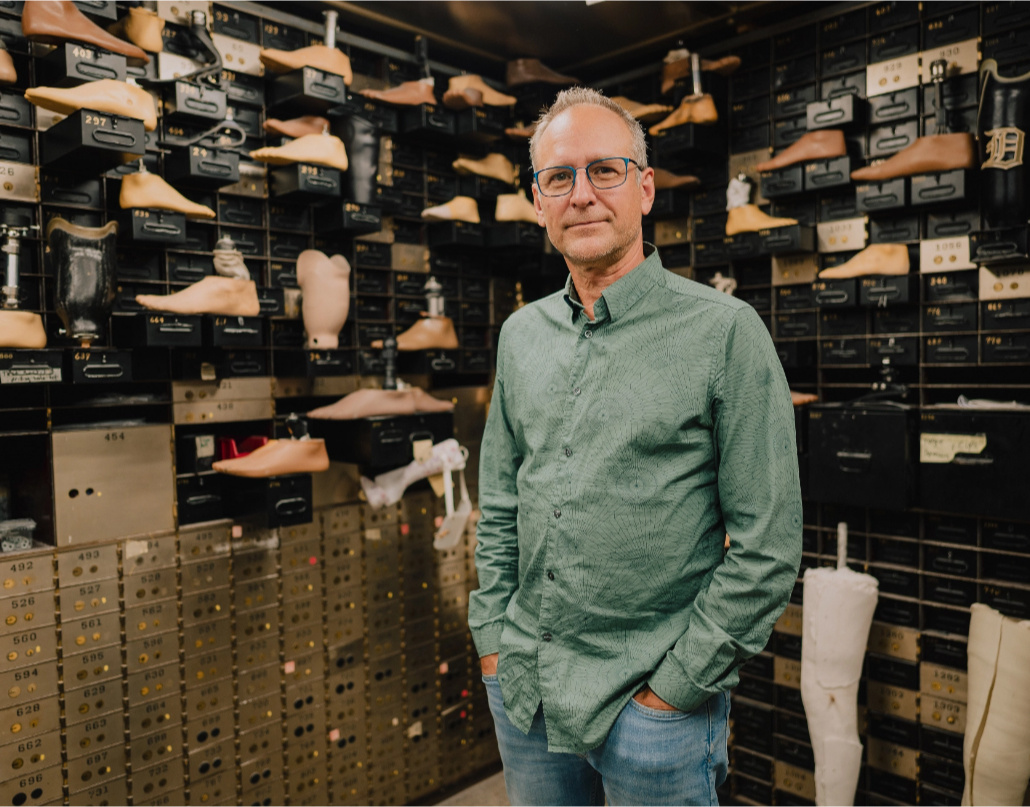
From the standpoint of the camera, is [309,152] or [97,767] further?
[309,152]

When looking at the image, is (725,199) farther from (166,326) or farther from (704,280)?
(166,326)

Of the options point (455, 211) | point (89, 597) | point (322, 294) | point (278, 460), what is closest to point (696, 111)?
point (455, 211)

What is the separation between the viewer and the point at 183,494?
2729 mm

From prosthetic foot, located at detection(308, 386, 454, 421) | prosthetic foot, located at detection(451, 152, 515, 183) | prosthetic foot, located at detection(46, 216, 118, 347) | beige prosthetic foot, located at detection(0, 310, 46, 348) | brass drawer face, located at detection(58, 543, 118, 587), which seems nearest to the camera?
beige prosthetic foot, located at detection(0, 310, 46, 348)

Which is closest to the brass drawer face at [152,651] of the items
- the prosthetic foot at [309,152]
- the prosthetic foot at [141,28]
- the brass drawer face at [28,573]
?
the brass drawer face at [28,573]

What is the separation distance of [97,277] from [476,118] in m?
1.77

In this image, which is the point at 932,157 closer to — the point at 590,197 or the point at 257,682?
the point at 590,197

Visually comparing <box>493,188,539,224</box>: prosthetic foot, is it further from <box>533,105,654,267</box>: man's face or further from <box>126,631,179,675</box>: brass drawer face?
<box>126,631,179,675</box>: brass drawer face

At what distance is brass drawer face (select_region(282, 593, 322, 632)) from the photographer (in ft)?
9.81

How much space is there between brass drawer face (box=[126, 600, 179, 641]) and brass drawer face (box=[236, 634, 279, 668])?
11.1 inches

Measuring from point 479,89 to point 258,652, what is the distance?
8.20ft

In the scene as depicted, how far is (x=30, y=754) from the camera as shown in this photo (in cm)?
233

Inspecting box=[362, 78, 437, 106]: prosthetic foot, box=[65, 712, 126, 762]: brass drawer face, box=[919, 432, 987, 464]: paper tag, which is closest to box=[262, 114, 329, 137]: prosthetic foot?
box=[362, 78, 437, 106]: prosthetic foot

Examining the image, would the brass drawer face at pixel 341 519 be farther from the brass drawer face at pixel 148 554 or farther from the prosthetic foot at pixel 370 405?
the brass drawer face at pixel 148 554
